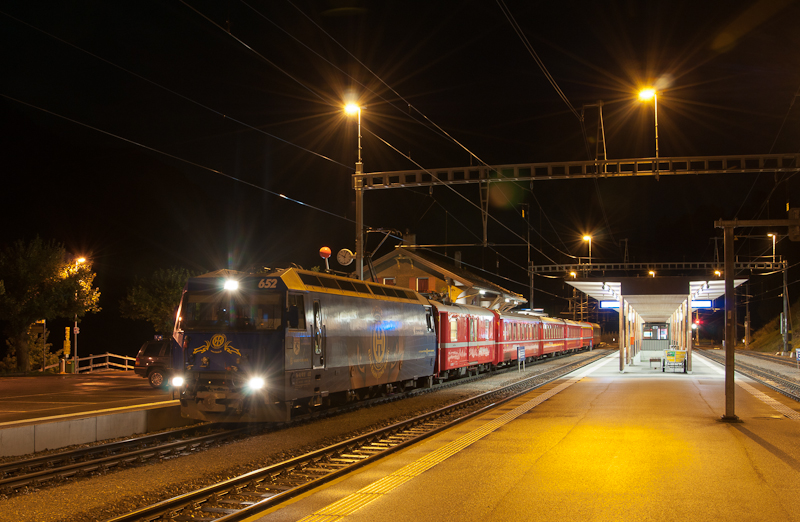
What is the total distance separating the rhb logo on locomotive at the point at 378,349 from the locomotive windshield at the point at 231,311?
4.27m

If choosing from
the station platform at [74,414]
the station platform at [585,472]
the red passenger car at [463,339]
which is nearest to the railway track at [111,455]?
the station platform at [74,414]

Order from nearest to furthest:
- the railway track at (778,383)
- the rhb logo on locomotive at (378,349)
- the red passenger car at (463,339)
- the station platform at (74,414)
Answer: the station platform at (74,414), the rhb logo on locomotive at (378,349), the railway track at (778,383), the red passenger car at (463,339)

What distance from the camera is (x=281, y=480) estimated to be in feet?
28.3

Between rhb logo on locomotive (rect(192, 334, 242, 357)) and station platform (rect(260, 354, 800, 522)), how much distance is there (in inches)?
163

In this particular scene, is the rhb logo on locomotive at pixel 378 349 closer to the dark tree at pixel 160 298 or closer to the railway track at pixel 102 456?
the railway track at pixel 102 456

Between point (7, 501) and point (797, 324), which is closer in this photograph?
point (7, 501)

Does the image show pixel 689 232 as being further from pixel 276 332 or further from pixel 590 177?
pixel 276 332

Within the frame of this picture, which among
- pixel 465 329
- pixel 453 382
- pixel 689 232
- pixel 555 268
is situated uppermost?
pixel 689 232

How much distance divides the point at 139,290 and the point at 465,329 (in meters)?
19.8

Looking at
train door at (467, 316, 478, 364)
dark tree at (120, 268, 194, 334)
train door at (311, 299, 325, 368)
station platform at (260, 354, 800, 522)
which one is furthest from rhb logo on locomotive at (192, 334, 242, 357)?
dark tree at (120, 268, 194, 334)

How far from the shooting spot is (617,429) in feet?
40.9

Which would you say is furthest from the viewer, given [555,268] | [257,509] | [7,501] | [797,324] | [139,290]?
[797,324]

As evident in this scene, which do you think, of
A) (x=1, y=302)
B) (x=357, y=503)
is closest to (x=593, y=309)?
(x=1, y=302)

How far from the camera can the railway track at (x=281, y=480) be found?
7.05 meters
